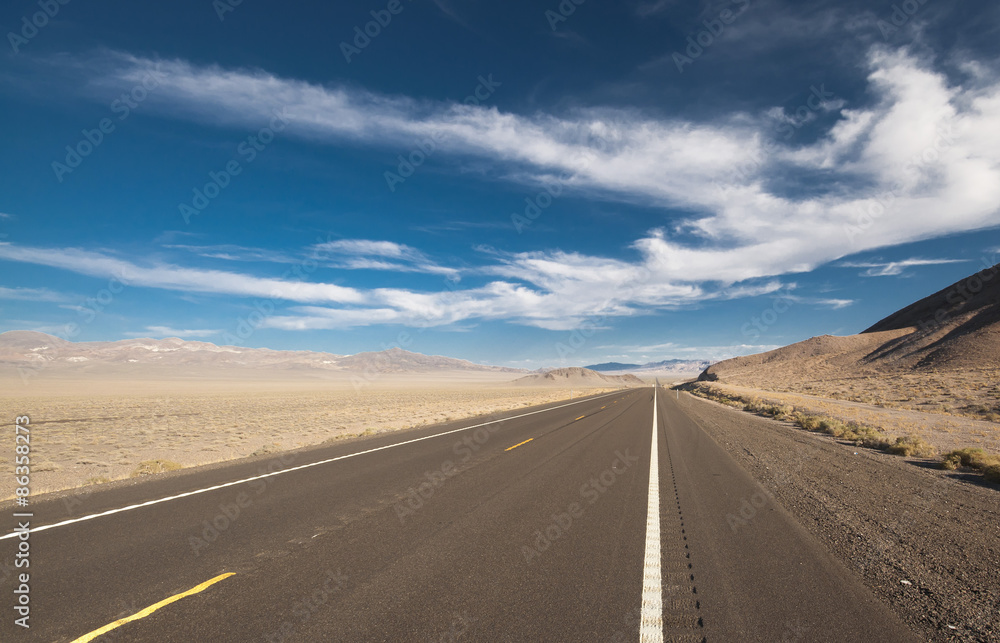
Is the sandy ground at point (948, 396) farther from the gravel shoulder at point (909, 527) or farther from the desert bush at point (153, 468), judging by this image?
the desert bush at point (153, 468)

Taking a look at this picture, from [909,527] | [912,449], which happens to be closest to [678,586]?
[909,527]

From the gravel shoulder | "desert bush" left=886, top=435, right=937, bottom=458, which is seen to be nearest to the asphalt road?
the gravel shoulder

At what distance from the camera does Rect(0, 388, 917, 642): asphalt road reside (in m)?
3.59

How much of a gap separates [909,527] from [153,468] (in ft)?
48.1

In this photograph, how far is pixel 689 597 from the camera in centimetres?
400

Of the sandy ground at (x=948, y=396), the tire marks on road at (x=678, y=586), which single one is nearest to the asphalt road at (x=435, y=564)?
the tire marks on road at (x=678, y=586)

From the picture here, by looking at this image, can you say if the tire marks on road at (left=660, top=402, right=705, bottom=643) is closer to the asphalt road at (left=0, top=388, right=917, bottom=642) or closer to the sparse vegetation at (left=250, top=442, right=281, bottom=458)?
the asphalt road at (left=0, top=388, right=917, bottom=642)

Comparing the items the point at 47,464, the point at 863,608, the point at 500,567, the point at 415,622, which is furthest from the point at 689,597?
the point at 47,464

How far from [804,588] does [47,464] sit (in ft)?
57.7

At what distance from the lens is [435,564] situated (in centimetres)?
479

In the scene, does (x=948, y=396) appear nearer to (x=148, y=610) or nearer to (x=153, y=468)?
(x=148, y=610)

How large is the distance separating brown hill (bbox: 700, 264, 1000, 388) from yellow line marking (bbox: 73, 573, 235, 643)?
2945 inches

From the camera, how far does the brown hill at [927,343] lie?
59688 mm

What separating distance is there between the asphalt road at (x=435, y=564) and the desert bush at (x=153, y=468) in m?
1.87
